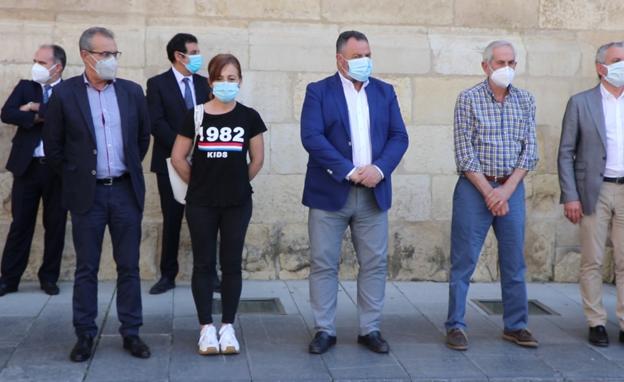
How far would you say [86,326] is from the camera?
5570mm

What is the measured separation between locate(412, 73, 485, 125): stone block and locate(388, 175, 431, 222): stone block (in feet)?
1.72

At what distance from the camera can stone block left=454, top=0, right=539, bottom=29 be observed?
8086 millimetres

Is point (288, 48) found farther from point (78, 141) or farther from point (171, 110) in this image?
point (78, 141)

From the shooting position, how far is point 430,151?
8.01 metres

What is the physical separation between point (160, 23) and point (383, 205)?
3.02 metres

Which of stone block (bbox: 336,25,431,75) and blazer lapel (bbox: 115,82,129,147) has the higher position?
stone block (bbox: 336,25,431,75)

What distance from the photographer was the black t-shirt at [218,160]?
563 centimetres

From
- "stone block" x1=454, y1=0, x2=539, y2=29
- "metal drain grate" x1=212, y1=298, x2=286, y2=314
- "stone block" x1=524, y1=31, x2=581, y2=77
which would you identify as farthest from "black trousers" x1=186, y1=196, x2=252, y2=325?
"stone block" x1=524, y1=31, x2=581, y2=77

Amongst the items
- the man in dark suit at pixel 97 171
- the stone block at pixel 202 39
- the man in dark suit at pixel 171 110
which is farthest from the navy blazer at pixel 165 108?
the man in dark suit at pixel 97 171

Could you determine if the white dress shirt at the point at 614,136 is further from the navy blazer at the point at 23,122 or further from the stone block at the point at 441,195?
the navy blazer at the point at 23,122

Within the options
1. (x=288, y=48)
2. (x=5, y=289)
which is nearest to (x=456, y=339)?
(x=288, y=48)

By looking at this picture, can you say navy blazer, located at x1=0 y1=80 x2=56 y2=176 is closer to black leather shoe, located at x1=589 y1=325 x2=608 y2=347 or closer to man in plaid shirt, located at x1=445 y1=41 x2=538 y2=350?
man in plaid shirt, located at x1=445 y1=41 x2=538 y2=350

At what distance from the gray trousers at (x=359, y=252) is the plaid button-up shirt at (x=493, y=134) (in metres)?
0.71

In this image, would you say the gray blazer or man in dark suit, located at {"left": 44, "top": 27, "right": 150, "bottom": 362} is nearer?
Answer: man in dark suit, located at {"left": 44, "top": 27, "right": 150, "bottom": 362}
